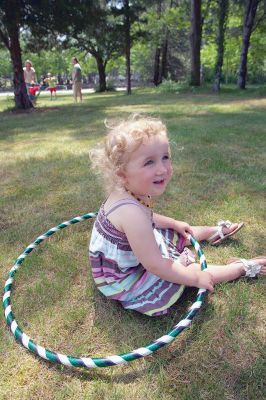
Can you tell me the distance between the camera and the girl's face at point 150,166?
8.33ft

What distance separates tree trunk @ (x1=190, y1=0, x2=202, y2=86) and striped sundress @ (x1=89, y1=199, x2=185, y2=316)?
20.9 m

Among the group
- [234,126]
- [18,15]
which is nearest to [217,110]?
[234,126]

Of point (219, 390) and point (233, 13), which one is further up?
point (233, 13)

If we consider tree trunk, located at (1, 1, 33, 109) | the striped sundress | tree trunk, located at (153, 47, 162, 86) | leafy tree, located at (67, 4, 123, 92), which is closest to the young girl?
the striped sundress

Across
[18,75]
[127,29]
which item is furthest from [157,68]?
[18,75]

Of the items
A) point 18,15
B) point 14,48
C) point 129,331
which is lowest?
point 129,331

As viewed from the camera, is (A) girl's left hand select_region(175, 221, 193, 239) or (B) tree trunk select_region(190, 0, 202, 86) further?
(B) tree trunk select_region(190, 0, 202, 86)

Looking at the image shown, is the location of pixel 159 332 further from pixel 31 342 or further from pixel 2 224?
pixel 2 224

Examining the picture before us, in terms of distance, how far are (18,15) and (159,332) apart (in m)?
13.1

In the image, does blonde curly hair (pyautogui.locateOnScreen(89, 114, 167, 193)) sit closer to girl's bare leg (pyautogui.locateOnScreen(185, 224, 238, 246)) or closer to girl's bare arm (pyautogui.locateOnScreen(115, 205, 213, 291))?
girl's bare arm (pyautogui.locateOnScreen(115, 205, 213, 291))

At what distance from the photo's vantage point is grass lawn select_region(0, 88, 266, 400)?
2.18 m

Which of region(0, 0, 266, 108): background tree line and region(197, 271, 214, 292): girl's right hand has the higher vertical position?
region(0, 0, 266, 108): background tree line

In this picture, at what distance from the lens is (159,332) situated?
2537mm

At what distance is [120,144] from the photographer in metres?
2.53
